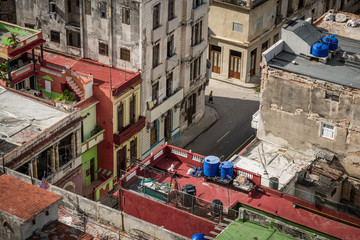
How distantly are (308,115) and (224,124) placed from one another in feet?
89.4

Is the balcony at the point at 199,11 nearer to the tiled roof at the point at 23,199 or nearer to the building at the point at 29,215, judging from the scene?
the tiled roof at the point at 23,199

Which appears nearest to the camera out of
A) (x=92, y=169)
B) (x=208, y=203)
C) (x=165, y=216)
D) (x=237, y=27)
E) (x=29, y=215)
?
(x=29, y=215)

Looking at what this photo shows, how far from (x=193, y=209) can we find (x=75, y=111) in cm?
1905

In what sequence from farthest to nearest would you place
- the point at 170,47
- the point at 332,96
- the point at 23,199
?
1. the point at 170,47
2. the point at 332,96
3. the point at 23,199

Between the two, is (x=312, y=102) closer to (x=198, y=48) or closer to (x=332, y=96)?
(x=332, y=96)

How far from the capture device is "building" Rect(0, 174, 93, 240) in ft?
169

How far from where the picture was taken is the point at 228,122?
103 m

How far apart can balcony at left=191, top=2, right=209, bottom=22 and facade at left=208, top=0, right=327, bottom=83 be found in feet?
52.5

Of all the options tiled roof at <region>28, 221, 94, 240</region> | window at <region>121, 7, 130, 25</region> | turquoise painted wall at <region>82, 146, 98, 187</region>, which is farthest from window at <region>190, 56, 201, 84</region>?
tiled roof at <region>28, 221, 94, 240</region>

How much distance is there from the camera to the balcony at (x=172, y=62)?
89.2 m

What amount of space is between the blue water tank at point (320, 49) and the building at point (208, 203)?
17.9 meters

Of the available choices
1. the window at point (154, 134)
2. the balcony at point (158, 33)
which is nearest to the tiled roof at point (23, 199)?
the balcony at point (158, 33)

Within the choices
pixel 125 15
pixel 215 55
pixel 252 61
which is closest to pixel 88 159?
pixel 125 15

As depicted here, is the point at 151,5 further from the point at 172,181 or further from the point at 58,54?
the point at 172,181
